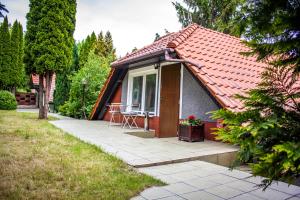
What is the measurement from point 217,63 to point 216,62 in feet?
0.16

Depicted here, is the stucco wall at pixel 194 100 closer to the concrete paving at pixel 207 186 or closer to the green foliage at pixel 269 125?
the concrete paving at pixel 207 186

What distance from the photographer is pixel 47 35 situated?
36.9 ft

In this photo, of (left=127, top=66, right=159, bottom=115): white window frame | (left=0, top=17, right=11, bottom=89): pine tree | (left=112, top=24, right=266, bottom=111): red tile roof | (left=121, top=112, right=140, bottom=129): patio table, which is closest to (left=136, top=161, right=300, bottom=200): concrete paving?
(left=112, top=24, right=266, bottom=111): red tile roof

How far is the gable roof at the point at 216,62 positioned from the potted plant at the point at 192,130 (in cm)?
117

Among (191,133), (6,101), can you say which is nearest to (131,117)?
(191,133)

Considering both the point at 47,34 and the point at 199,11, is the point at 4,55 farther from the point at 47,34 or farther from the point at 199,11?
the point at 199,11

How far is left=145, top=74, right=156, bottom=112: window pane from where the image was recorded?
957 centimetres

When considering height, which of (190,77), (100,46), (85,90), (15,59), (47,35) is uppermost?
(100,46)

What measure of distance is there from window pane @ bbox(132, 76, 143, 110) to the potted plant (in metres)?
3.60

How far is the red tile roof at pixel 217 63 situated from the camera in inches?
249

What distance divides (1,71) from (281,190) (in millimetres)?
23188

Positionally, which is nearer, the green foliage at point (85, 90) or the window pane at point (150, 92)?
the window pane at point (150, 92)

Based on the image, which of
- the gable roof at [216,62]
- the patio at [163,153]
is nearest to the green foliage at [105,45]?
the gable roof at [216,62]

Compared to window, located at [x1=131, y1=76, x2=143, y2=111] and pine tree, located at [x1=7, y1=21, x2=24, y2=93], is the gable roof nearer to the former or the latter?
window, located at [x1=131, y1=76, x2=143, y2=111]
